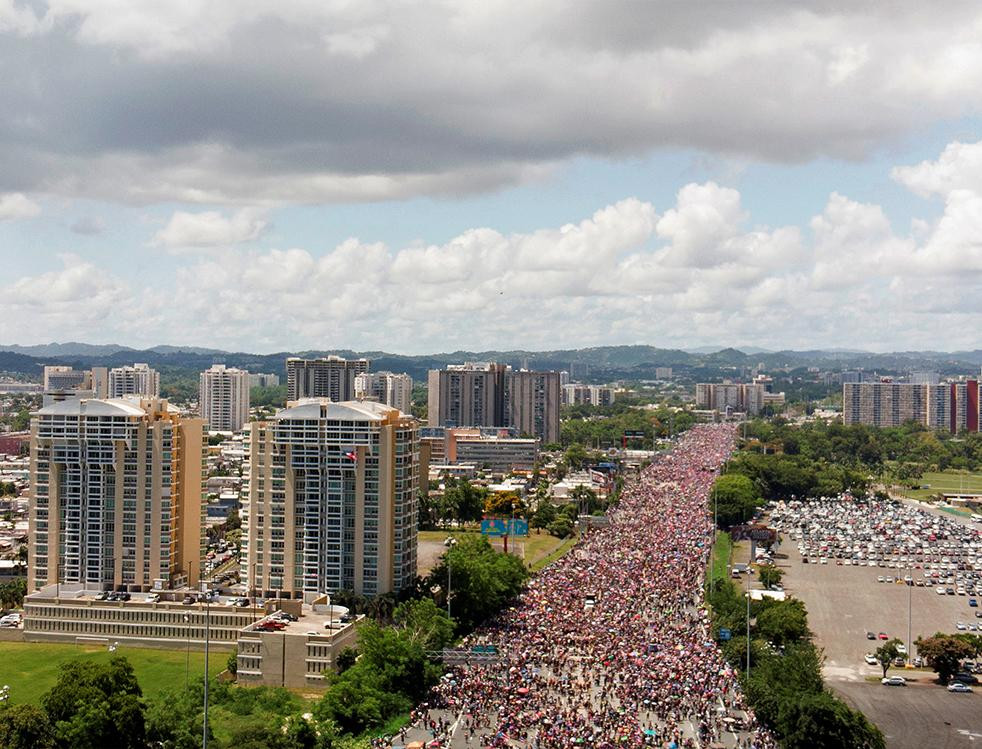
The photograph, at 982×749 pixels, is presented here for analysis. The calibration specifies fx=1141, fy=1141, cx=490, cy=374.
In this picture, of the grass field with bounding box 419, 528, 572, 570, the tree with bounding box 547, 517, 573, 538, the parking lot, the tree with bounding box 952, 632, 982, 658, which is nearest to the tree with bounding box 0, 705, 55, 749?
the parking lot

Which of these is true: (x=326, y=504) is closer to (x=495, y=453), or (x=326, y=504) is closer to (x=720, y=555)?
(x=720, y=555)

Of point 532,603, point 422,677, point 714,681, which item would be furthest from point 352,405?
point 714,681

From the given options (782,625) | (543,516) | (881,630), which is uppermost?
(782,625)

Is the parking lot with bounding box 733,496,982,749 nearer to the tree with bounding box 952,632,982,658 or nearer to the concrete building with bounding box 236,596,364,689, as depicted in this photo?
the tree with bounding box 952,632,982,658

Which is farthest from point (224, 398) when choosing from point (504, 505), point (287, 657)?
point (287, 657)

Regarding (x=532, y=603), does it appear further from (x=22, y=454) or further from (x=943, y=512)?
(x=22, y=454)

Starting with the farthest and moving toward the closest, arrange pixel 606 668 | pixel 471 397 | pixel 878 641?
→ pixel 471 397, pixel 878 641, pixel 606 668
